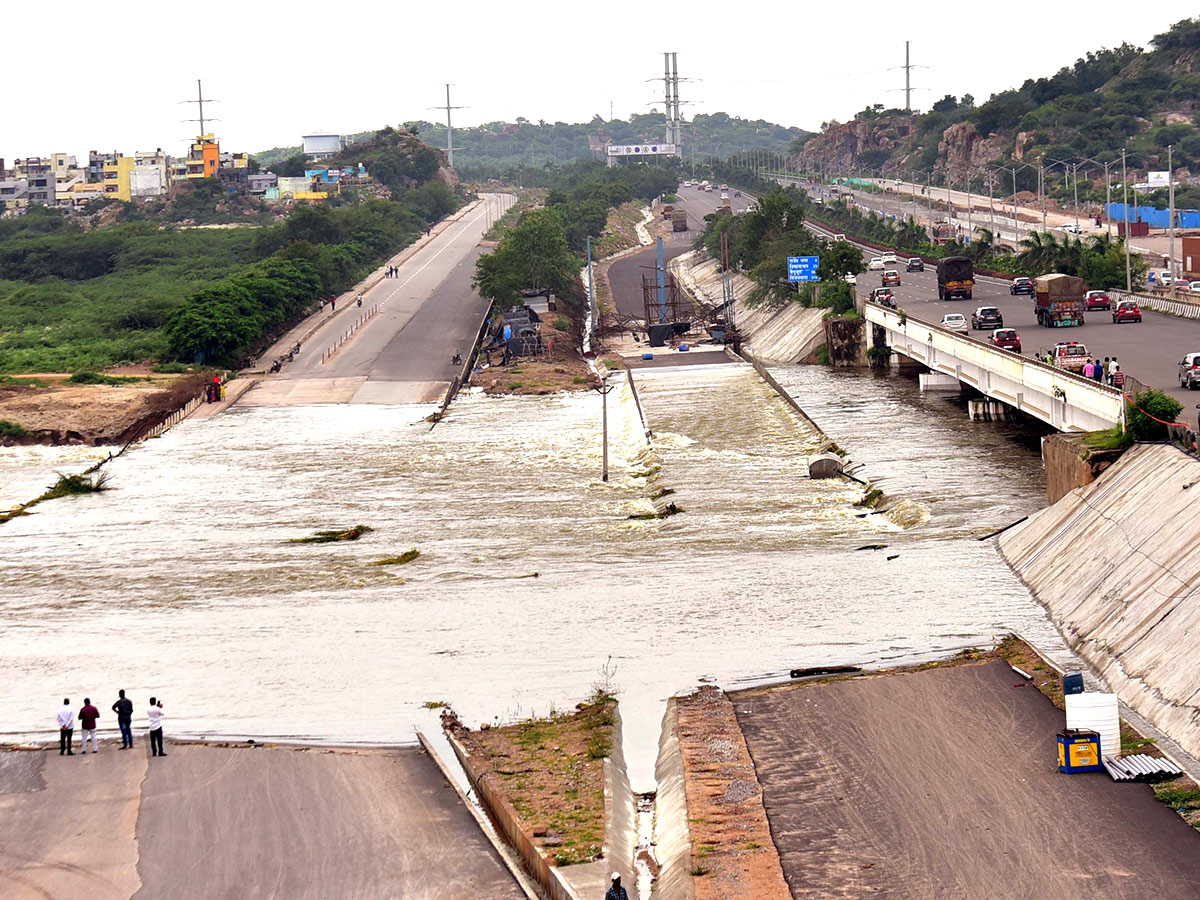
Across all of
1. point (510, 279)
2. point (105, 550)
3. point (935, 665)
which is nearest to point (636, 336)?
point (510, 279)

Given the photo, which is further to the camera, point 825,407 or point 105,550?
point 825,407

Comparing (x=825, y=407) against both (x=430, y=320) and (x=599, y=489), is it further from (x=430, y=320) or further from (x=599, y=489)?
(x=430, y=320)

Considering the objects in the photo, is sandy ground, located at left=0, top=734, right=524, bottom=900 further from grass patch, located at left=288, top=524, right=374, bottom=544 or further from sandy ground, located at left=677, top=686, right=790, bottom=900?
grass patch, located at left=288, top=524, right=374, bottom=544

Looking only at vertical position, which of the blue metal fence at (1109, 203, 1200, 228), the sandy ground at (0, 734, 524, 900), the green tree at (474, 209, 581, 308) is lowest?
the sandy ground at (0, 734, 524, 900)

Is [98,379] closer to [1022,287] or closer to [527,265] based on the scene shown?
[527,265]

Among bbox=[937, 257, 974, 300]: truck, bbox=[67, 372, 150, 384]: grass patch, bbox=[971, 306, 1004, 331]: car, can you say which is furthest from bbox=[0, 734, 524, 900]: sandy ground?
bbox=[937, 257, 974, 300]: truck

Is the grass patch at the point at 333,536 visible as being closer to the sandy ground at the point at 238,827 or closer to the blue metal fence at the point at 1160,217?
the sandy ground at the point at 238,827
